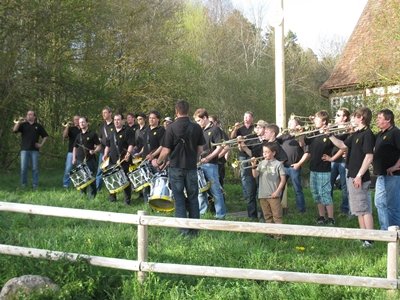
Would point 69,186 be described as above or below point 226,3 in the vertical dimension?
below

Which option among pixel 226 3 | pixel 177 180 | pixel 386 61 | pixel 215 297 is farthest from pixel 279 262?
pixel 226 3

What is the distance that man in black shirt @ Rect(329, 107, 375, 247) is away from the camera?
8352 mm

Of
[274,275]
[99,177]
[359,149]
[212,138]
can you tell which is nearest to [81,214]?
[274,275]

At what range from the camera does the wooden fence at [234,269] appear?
574 centimetres

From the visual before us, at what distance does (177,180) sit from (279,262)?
2.14 metres

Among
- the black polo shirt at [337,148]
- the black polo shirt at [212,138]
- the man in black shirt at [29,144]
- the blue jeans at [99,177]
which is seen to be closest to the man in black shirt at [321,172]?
the black polo shirt at [337,148]

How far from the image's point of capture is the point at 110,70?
26000 mm

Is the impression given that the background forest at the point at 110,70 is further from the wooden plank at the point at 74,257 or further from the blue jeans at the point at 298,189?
the wooden plank at the point at 74,257

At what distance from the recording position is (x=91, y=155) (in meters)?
13.6

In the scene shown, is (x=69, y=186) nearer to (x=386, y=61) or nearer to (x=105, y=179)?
(x=105, y=179)

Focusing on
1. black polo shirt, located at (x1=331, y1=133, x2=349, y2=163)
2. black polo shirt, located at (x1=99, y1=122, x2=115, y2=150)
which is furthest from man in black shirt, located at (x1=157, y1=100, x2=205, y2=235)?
black polo shirt, located at (x1=99, y1=122, x2=115, y2=150)

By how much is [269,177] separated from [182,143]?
141 cm

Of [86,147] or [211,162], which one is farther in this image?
[86,147]

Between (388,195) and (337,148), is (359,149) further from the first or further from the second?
(337,148)
